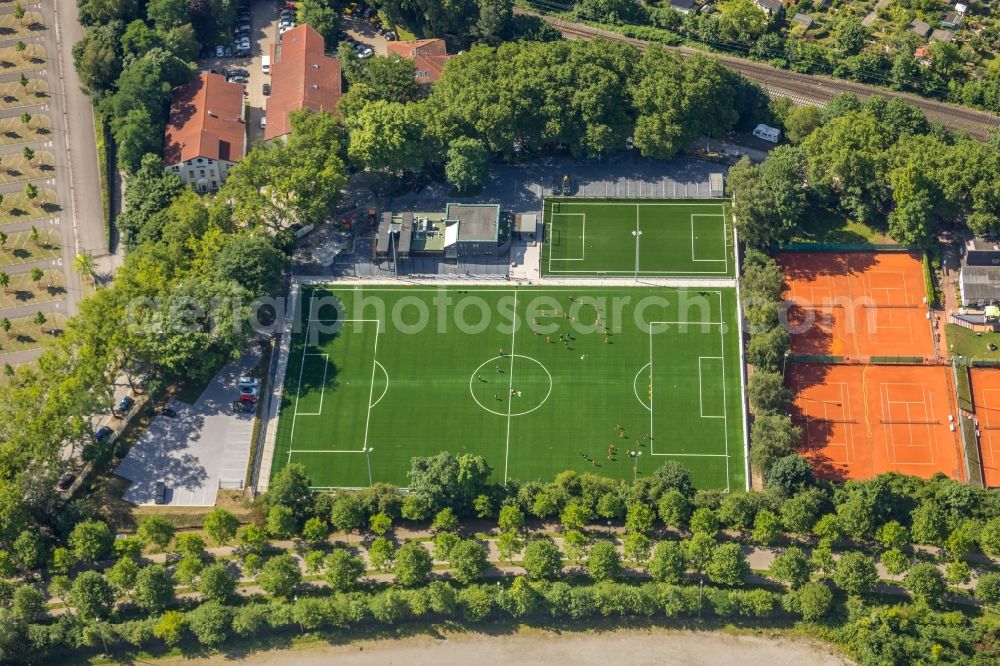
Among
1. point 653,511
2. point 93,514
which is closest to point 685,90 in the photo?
point 653,511

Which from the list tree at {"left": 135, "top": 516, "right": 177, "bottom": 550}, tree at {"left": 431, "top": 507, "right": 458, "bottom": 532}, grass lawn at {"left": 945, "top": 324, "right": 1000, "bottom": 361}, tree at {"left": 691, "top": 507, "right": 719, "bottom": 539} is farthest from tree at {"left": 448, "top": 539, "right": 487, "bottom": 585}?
grass lawn at {"left": 945, "top": 324, "right": 1000, "bottom": 361}

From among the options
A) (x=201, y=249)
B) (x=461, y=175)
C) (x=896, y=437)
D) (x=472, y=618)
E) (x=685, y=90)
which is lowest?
(x=472, y=618)

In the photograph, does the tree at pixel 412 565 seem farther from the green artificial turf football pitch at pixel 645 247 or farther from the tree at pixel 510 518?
the green artificial turf football pitch at pixel 645 247

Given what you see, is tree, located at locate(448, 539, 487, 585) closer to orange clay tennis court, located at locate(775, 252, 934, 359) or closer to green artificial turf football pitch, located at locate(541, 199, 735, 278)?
green artificial turf football pitch, located at locate(541, 199, 735, 278)

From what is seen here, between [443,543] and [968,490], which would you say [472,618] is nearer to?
[443,543]

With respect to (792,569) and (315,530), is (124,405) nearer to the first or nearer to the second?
(315,530)

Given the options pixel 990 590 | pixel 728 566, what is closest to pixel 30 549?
pixel 728 566

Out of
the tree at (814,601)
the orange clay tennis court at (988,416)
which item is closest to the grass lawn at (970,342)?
the orange clay tennis court at (988,416)
